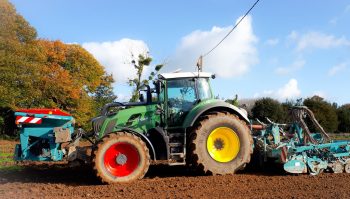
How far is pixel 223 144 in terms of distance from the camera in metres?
8.98

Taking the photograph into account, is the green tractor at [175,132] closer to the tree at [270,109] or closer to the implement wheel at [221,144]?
the implement wheel at [221,144]

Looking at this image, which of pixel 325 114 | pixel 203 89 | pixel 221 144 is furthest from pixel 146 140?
pixel 325 114

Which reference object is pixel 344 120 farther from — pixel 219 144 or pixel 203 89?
pixel 219 144

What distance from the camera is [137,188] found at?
300 inches

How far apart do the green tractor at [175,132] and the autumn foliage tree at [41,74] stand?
22.8m

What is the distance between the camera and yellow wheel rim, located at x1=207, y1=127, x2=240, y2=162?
8.85 metres

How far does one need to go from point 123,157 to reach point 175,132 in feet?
4.63

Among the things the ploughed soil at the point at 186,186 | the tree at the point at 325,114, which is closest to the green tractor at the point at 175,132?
the ploughed soil at the point at 186,186

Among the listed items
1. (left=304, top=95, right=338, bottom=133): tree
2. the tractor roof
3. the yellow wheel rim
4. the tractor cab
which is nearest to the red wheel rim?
the tractor cab

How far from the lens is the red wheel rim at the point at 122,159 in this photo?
8266 millimetres

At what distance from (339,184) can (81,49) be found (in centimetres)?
3829

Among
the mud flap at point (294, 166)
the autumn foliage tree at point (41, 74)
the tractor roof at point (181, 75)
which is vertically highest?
the autumn foliage tree at point (41, 74)

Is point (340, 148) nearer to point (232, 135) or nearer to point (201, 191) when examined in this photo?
point (232, 135)

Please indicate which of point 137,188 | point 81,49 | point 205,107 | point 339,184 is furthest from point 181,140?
point 81,49
